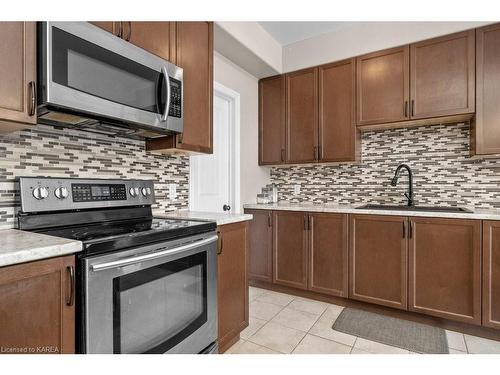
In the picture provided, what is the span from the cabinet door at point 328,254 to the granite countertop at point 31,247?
2.15 m

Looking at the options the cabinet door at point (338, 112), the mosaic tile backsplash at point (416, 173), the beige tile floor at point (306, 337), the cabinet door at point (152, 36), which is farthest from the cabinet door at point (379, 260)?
the cabinet door at point (152, 36)

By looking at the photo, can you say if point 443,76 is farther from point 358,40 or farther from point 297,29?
point 297,29

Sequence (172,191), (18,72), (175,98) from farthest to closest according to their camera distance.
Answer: (172,191), (175,98), (18,72)

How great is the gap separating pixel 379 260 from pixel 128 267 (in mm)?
2094

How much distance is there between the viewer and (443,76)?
7.96 ft

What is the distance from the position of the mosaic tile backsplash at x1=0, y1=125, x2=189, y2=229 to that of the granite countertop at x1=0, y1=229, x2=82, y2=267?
0.35 metres

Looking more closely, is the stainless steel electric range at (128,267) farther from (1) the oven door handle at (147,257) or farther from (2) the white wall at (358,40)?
(2) the white wall at (358,40)

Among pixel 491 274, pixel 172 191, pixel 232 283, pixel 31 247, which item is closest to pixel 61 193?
pixel 31 247

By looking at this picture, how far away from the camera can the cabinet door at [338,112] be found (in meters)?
2.83

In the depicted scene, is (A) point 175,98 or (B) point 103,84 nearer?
(B) point 103,84

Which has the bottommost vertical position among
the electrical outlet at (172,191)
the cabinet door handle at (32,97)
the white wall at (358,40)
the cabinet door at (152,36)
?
the electrical outlet at (172,191)

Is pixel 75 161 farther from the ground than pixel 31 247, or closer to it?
farther from the ground

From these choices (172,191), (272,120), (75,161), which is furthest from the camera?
(272,120)

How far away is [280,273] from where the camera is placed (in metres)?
2.98
